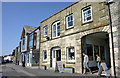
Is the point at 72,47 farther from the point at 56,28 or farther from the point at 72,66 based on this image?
the point at 56,28

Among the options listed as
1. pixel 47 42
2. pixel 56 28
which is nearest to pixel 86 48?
pixel 56 28

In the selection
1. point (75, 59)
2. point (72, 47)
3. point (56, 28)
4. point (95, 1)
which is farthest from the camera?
point (56, 28)

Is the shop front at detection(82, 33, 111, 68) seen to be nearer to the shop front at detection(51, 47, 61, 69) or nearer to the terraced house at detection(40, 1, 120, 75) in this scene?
the terraced house at detection(40, 1, 120, 75)

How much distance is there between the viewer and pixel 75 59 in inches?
480

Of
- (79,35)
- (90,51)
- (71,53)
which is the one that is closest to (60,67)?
(71,53)

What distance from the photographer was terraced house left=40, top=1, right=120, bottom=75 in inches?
408

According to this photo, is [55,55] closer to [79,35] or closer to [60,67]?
[60,67]

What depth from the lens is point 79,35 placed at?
12047 mm

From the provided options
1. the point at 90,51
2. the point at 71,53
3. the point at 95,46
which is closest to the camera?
the point at 90,51

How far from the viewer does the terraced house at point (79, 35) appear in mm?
10367

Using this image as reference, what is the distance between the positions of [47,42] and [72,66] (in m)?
6.16

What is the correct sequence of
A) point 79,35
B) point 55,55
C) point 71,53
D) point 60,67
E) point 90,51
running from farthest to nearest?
point 55,55 → point 71,53 → point 90,51 → point 60,67 → point 79,35

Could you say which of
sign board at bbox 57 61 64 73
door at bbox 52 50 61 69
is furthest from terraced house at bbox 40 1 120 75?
sign board at bbox 57 61 64 73

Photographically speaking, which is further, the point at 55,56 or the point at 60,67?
the point at 55,56
